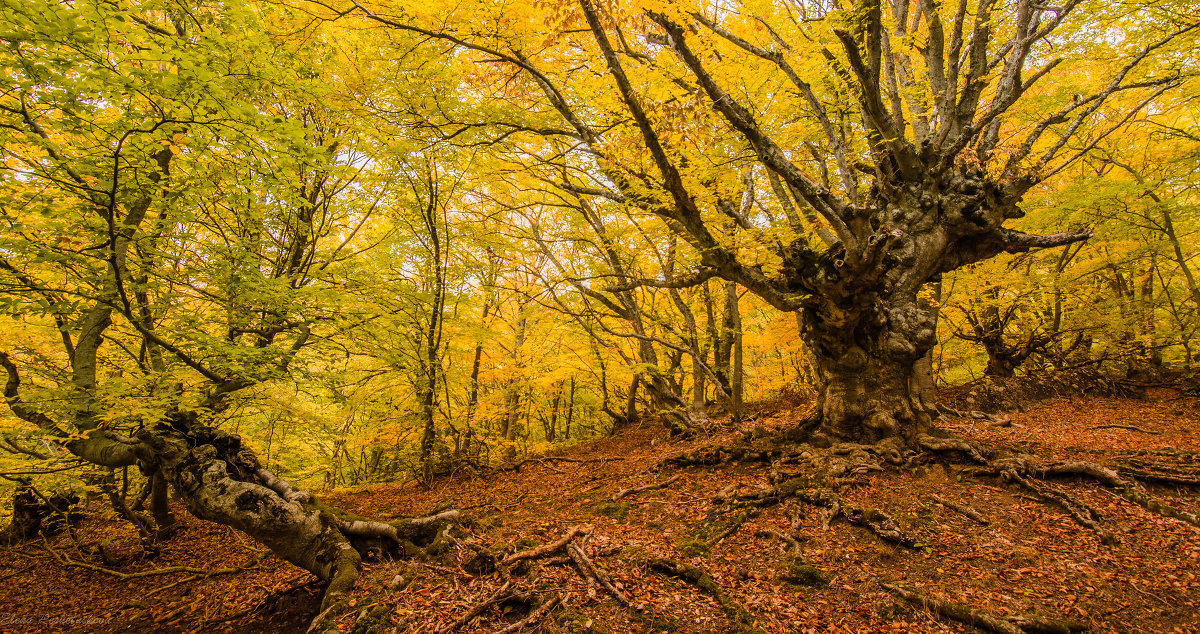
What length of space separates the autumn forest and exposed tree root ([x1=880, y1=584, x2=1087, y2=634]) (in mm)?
Result: 42

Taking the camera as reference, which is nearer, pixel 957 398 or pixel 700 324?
pixel 957 398

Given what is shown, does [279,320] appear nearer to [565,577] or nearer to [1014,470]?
[565,577]

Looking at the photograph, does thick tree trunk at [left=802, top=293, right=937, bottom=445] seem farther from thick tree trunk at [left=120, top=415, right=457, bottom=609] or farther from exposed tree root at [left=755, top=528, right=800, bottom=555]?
thick tree trunk at [left=120, top=415, right=457, bottom=609]

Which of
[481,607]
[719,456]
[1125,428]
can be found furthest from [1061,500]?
[481,607]

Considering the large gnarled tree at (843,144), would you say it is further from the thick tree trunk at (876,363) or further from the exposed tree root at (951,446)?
the exposed tree root at (951,446)

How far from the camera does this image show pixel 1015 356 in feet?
38.3

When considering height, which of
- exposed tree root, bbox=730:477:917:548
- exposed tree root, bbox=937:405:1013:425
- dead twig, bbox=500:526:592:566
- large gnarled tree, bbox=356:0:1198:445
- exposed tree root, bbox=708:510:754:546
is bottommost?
exposed tree root, bbox=708:510:754:546

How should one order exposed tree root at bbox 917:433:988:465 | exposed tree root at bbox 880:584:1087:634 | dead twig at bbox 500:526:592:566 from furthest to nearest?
exposed tree root at bbox 917:433:988:465 < dead twig at bbox 500:526:592:566 < exposed tree root at bbox 880:584:1087:634

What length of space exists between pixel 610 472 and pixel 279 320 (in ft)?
19.1

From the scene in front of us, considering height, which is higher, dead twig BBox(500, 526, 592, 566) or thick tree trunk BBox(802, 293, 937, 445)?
thick tree trunk BBox(802, 293, 937, 445)

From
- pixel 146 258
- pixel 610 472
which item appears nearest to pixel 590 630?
pixel 610 472

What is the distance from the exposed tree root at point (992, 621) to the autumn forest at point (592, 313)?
0.04 meters

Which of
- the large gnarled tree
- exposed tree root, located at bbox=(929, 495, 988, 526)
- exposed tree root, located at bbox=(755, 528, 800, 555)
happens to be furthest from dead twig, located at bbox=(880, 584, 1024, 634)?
the large gnarled tree

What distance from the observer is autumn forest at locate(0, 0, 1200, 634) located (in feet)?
12.6
